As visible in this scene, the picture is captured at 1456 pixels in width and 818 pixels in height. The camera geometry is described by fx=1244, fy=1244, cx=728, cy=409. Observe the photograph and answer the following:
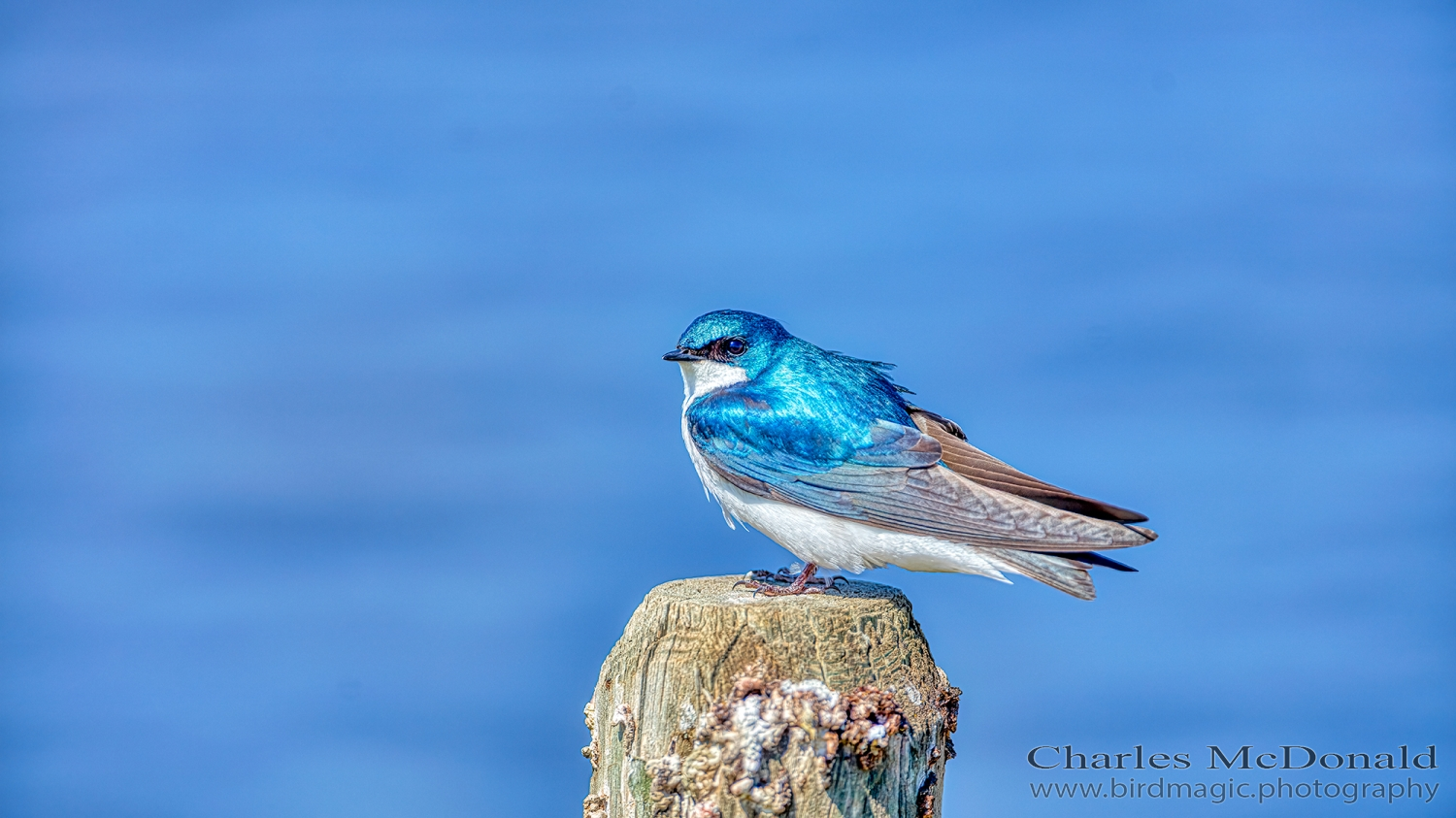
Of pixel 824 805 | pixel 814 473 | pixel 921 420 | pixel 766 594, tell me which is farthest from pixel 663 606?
pixel 921 420

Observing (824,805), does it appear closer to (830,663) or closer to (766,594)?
(830,663)

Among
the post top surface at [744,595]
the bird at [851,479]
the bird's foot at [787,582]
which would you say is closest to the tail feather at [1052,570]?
the bird at [851,479]

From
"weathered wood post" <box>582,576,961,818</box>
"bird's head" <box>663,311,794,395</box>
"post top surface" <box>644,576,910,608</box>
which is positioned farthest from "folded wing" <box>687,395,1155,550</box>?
"weathered wood post" <box>582,576,961,818</box>

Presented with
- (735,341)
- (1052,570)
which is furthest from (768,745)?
(735,341)

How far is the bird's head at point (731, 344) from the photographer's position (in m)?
5.12

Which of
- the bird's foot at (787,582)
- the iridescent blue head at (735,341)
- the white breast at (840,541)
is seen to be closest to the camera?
the bird's foot at (787,582)

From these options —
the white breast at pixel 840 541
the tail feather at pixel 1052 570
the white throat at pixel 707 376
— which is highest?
the white throat at pixel 707 376

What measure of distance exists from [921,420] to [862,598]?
4.56ft

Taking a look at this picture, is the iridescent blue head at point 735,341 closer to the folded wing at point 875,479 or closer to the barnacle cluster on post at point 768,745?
the folded wing at point 875,479

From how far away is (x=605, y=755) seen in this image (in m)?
3.70

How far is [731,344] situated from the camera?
203 inches

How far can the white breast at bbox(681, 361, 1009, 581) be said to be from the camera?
14.9 ft

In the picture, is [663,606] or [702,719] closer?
[702,719]

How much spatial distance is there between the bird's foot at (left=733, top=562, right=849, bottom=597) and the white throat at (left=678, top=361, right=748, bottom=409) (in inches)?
35.8
